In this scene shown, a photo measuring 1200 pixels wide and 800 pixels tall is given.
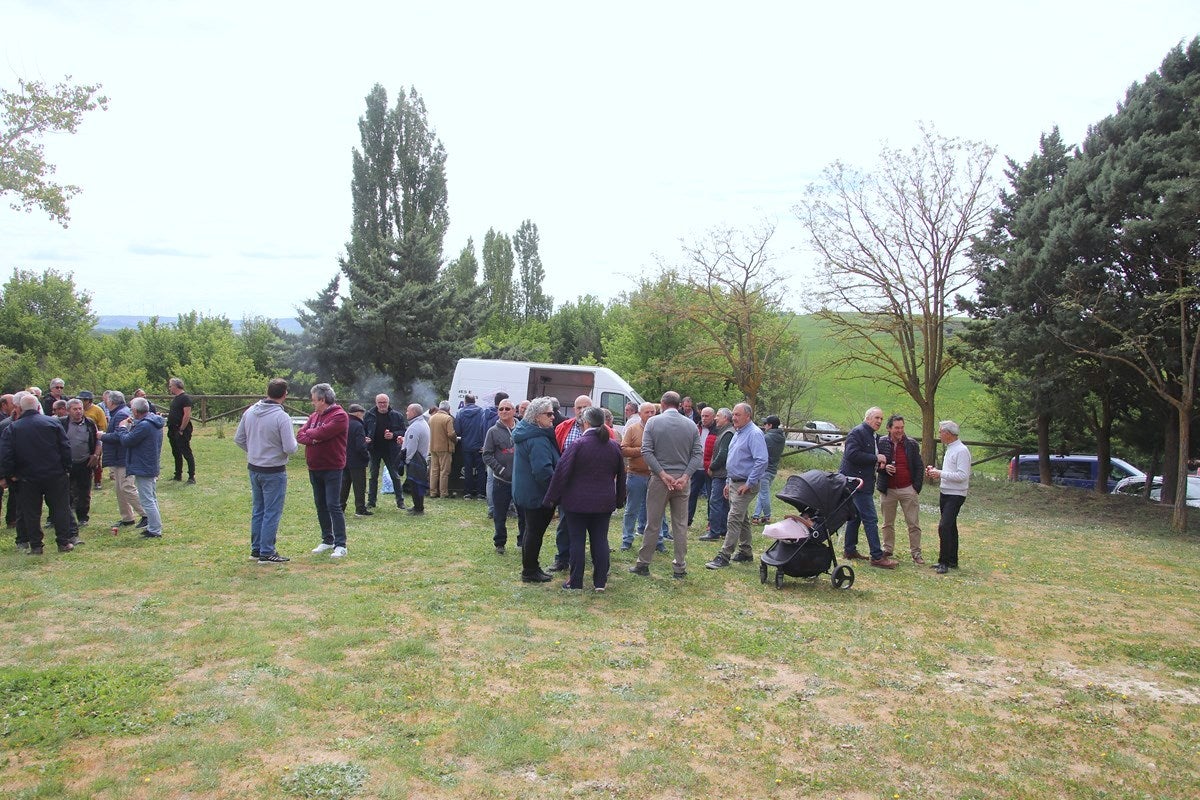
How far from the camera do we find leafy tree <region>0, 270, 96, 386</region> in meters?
43.5

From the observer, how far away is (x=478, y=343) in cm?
2673

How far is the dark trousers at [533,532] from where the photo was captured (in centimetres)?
782

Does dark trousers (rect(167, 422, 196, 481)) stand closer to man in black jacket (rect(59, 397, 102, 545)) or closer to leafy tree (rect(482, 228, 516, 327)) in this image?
man in black jacket (rect(59, 397, 102, 545))

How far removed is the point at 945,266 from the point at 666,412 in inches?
682

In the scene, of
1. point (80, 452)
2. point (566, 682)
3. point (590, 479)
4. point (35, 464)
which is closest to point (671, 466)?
point (590, 479)

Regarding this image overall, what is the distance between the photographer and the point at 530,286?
194ft

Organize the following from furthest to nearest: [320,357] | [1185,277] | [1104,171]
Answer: [320,357]
[1104,171]
[1185,277]

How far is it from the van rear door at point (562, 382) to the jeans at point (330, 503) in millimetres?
11095

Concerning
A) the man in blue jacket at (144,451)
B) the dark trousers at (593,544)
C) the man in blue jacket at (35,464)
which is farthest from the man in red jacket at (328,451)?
the dark trousers at (593,544)

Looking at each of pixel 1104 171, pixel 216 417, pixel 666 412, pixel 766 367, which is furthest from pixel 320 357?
pixel 1104 171

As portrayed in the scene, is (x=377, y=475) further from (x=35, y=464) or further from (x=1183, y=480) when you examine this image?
(x=1183, y=480)

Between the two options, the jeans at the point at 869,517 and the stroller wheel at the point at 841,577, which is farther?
the jeans at the point at 869,517

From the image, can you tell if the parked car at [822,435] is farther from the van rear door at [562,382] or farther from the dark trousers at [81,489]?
the dark trousers at [81,489]

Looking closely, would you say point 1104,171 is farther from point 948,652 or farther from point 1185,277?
point 948,652
